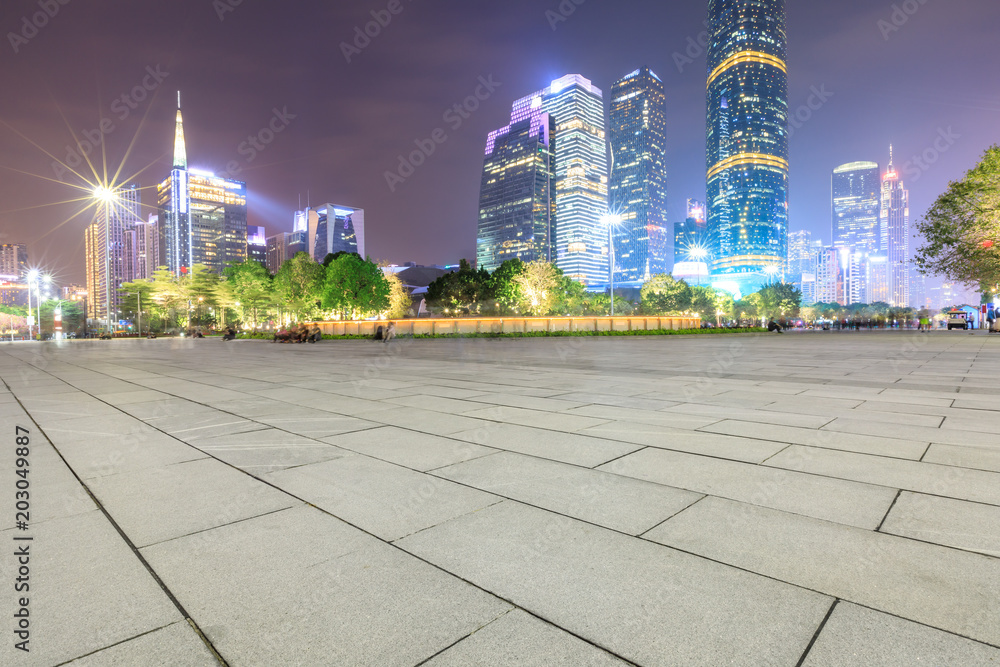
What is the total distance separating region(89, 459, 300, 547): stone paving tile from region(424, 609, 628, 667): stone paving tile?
208 centimetres

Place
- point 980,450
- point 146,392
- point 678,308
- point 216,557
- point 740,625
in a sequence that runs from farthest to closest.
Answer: point 678,308
point 146,392
point 980,450
point 216,557
point 740,625

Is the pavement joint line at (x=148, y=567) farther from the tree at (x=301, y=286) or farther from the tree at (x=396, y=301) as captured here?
the tree at (x=396, y=301)

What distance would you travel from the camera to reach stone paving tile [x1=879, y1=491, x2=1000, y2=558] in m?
2.81

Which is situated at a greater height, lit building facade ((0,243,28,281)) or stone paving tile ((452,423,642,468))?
lit building facade ((0,243,28,281))

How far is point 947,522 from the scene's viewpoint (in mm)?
3068

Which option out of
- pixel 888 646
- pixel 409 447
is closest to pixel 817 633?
pixel 888 646

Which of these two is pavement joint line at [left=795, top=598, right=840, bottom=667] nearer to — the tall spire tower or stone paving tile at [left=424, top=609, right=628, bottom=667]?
stone paving tile at [left=424, top=609, right=628, bottom=667]

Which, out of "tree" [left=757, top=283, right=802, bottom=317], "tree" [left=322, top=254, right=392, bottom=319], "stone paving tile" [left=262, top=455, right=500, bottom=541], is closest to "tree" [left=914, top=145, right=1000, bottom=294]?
"stone paving tile" [left=262, top=455, right=500, bottom=541]

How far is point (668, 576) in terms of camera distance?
2453mm

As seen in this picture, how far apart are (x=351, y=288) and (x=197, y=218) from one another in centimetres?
14537

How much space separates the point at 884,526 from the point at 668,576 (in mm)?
1634

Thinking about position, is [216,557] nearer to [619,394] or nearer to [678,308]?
[619,394]

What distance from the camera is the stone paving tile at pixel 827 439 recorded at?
4750mm

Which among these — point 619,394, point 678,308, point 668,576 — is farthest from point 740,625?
point 678,308
